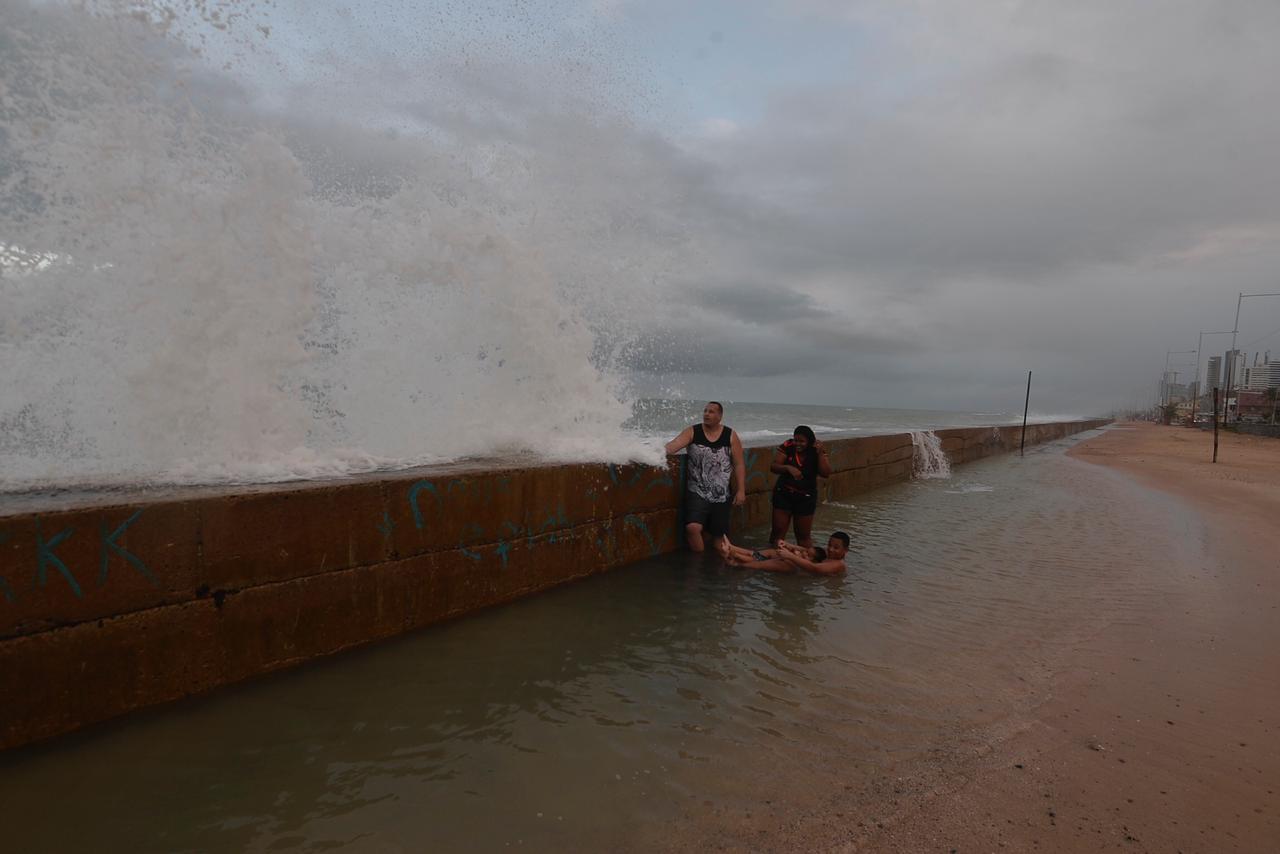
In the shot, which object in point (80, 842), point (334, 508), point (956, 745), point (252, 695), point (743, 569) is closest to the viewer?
point (80, 842)

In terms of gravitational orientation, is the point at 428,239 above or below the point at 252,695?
above

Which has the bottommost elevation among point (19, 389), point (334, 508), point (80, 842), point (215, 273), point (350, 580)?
point (80, 842)

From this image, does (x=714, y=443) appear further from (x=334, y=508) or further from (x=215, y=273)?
(x=215, y=273)

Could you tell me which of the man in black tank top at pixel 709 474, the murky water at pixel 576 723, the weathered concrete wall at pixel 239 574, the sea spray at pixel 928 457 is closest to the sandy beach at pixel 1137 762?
the murky water at pixel 576 723

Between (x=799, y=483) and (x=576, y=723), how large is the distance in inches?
179

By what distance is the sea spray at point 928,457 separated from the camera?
17.2m

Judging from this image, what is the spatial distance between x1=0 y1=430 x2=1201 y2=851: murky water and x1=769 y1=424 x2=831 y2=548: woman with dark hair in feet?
4.32

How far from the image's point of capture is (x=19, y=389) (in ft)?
15.0

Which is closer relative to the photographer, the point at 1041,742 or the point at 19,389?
the point at 1041,742

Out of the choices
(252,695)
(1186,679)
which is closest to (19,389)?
(252,695)

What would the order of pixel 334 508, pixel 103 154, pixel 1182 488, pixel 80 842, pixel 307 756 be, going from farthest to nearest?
1. pixel 1182 488
2. pixel 103 154
3. pixel 334 508
4. pixel 307 756
5. pixel 80 842

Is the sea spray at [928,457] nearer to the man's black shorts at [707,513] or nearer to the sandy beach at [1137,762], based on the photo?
the man's black shorts at [707,513]

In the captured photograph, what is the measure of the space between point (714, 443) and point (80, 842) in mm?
5289

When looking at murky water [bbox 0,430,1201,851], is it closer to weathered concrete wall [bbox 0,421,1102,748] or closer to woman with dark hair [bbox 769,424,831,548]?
weathered concrete wall [bbox 0,421,1102,748]
